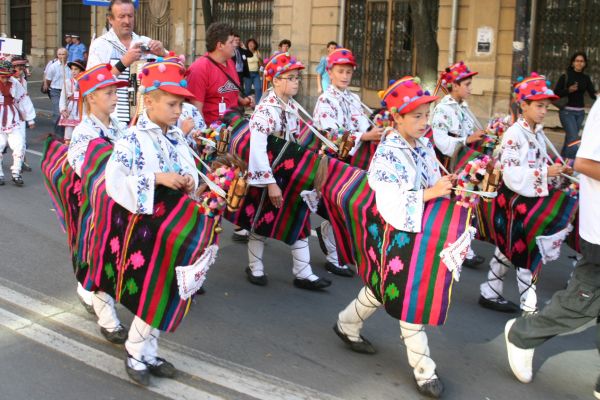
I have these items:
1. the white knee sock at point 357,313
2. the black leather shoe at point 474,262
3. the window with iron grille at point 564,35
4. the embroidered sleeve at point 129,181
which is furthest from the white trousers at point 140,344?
the window with iron grille at point 564,35

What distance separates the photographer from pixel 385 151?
4281mm

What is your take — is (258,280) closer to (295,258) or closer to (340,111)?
(295,258)

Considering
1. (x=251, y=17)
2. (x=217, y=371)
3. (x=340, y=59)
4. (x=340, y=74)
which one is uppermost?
(x=251, y=17)

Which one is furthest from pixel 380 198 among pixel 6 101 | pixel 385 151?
pixel 6 101

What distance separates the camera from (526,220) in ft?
17.9

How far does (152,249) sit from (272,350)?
129cm

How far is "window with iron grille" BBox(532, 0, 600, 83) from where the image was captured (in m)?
13.7

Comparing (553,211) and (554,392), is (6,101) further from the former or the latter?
(554,392)

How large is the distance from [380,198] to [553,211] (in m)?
1.83

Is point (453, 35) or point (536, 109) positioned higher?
point (453, 35)

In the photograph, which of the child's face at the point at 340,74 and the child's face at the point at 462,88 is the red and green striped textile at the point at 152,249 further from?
the child's face at the point at 462,88

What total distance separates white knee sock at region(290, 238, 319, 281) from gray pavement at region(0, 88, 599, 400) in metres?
0.16

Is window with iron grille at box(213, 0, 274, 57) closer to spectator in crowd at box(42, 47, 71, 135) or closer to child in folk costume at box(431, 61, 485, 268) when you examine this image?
spectator in crowd at box(42, 47, 71, 135)

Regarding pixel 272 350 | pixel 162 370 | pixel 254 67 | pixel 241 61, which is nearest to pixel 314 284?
pixel 272 350
